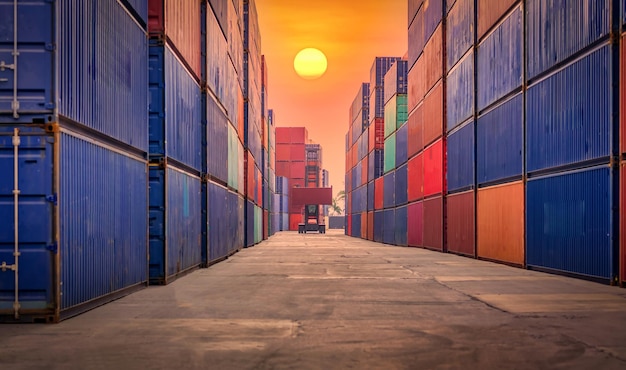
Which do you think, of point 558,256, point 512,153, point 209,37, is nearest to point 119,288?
point 209,37

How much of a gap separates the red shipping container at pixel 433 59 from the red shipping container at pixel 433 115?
63 centimetres

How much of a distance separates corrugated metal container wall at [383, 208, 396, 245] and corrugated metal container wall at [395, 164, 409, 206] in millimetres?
1719

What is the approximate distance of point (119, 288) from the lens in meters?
10.8

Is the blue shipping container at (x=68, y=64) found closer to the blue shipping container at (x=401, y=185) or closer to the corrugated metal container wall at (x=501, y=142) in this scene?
the corrugated metal container wall at (x=501, y=142)

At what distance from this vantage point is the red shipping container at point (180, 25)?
13133mm

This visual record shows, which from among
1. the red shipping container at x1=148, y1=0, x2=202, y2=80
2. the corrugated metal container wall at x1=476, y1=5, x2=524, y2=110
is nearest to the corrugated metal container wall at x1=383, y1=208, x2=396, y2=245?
the corrugated metal container wall at x1=476, y1=5, x2=524, y2=110

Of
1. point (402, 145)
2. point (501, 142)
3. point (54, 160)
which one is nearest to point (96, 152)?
point (54, 160)

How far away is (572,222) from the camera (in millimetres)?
14672

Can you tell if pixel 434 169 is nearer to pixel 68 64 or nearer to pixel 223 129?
pixel 223 129

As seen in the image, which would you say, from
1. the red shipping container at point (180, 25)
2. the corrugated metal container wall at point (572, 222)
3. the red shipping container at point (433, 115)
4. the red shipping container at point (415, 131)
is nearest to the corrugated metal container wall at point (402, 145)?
the red shipping container at point (415, 131)

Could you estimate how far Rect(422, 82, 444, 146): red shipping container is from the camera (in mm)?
28172

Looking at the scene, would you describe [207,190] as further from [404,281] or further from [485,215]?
[485,215]

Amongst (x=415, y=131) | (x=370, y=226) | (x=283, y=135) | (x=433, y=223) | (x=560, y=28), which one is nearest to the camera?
(x=560, y=28)

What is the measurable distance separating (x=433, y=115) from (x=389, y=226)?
45.3ft
